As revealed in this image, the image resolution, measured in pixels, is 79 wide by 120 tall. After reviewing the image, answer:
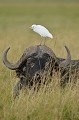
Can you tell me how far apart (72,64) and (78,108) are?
7.07ft

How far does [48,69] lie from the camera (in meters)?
8.58

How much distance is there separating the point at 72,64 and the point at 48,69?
1033 millimetres

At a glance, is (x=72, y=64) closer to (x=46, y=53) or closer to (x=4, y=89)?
(x=46, y=53)

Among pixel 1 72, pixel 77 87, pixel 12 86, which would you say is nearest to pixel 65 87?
pixel 77 87

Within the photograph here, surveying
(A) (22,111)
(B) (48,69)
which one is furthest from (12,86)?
(A) (22,111)

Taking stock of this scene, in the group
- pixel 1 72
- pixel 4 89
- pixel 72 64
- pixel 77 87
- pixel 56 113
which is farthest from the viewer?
pixel 1 72

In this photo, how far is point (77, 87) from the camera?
812 cm

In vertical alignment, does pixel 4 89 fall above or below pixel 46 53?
below

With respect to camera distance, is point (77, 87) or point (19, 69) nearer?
point (77, 87)

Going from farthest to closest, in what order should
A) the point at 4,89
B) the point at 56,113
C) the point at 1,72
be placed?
the point at 1,72
the point at 4,89
the point at 56,113

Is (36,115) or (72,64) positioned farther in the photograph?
(72,64)

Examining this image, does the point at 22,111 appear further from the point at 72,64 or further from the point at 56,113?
the point at 72,64

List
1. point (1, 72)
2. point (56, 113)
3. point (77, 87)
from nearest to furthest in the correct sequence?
point (56, 113), point (77, 87), point (1, 72)

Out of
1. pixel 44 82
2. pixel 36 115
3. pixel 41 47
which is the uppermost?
pixel 41 47
